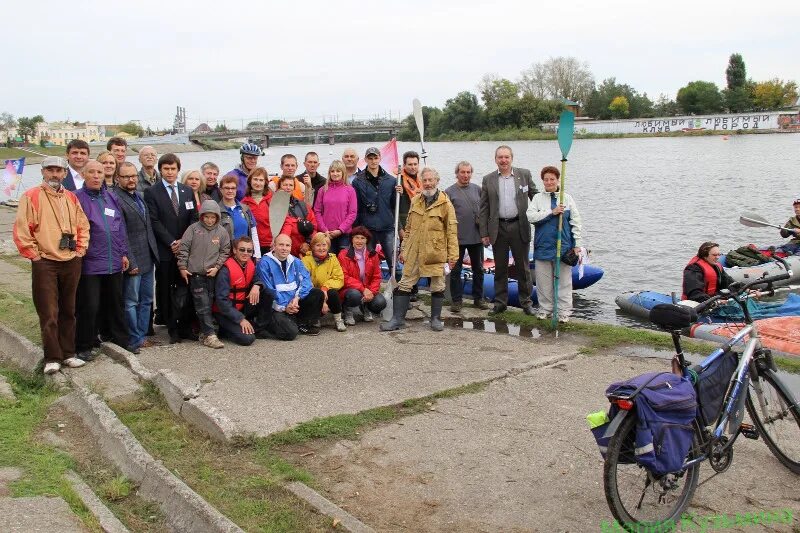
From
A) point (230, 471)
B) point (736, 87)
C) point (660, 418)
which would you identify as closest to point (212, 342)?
point (230, 471)

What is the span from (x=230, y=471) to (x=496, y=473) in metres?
1.73

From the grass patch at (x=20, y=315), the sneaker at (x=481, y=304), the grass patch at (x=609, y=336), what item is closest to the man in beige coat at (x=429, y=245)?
the grass patch at (x=609, y=336)

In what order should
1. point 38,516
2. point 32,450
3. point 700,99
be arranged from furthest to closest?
1. point 700,99
2. point 32,450
3. point 38,516

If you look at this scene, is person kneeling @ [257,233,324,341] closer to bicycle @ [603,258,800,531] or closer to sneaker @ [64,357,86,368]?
sneaker @ [64,357,86,368]

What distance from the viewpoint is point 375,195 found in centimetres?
909

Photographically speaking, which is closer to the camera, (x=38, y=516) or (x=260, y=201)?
(x=38, y=516)

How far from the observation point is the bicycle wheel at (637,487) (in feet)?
12.1

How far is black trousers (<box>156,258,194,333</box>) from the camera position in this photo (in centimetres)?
756

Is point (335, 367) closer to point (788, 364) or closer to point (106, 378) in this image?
point (106, 378)

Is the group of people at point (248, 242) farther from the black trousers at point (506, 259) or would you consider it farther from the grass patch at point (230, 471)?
the grass patch at point (230, 471)

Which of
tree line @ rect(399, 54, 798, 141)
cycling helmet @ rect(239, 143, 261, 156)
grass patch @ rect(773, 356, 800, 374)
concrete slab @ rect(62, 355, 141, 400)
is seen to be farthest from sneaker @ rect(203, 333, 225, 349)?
tree line @ rect(399, 54, 798, 141)

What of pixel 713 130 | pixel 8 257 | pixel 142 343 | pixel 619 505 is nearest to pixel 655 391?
pixel 619 505

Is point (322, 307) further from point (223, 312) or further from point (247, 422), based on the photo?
point (247, 422)

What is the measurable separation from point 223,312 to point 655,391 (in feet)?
16.4
